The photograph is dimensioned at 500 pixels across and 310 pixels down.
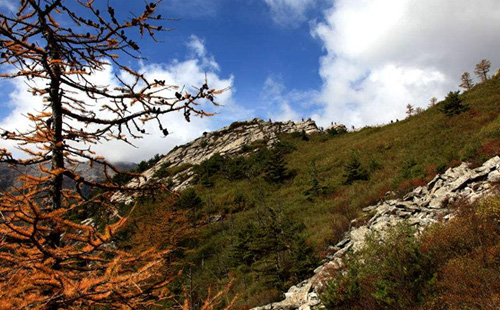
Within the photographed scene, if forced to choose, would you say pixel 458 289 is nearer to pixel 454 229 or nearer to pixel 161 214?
pixel 454 229

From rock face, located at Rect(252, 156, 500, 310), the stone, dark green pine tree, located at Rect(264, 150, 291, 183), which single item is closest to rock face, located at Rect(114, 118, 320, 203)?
dark green pine tree, located at Rect(264, 150, 291, 183)

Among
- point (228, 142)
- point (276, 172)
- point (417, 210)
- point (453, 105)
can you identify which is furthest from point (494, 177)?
point (228, 142)

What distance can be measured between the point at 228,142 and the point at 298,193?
33222mm

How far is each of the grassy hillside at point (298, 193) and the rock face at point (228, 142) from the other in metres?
10.7

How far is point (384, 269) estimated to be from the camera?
6844 millimetres

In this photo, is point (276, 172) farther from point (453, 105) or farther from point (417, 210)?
point (417, 210)

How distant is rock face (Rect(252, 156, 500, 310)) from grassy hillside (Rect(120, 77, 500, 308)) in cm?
134

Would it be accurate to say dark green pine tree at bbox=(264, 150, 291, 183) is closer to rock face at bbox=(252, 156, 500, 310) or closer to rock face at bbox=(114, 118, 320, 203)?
rock face at bbox=(114, 118, 320, 203)

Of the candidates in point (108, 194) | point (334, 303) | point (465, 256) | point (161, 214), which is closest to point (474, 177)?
point (465, 256)

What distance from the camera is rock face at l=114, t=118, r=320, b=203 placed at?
54.9 metres

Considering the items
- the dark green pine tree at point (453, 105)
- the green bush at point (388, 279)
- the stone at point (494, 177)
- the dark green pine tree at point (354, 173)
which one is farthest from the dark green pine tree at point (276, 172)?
the green bush at point (388, 279)

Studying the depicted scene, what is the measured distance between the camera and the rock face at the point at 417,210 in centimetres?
958

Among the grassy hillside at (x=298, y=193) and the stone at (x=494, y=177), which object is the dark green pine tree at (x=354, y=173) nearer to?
the grassy hillside at (x=298, y=193)

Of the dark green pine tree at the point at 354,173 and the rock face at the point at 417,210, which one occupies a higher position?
the dark green pine tree at the point at 354,173
